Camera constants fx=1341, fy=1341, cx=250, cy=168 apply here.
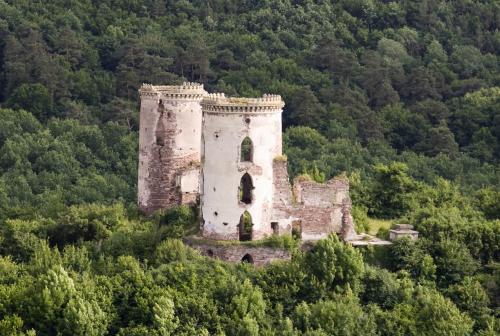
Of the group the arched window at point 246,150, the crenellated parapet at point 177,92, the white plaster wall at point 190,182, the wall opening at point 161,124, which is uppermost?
the crenellated parapet at point 177,92

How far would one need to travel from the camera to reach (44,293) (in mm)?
40594

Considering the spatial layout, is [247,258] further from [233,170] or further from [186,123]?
[186,123]

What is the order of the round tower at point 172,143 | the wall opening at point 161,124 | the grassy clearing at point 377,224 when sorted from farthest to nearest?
1. the wall opening at point 161,124
2. the round tower at point 172,143
3. the grassy clearing at point 377,224

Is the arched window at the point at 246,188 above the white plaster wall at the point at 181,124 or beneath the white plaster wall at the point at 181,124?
beneath

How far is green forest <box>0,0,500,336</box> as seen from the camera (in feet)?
136

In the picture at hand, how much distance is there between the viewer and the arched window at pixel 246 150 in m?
43.3

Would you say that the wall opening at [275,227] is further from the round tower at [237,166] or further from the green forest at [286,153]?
the green forest at [286,153]

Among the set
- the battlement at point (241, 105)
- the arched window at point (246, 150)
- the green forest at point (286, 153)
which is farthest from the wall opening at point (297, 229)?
the battlement at point (241, 105)

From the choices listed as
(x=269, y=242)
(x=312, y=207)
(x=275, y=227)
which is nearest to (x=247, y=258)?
(x=269, y=242)

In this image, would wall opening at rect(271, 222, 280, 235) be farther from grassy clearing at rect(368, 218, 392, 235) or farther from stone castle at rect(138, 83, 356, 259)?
grassy clearing at rect(368, 218, 392, 235)

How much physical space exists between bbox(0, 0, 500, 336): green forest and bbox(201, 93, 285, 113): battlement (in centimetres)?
419

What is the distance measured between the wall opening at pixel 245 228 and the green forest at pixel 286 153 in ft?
3.46

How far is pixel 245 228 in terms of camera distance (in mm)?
43625

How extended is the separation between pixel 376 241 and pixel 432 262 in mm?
2033
